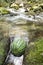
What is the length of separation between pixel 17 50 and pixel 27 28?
11.3ft

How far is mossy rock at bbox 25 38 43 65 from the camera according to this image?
477 cm

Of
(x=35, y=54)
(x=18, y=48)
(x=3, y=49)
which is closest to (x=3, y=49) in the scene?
(x=3, y=49)

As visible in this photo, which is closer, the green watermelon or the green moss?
the green moss

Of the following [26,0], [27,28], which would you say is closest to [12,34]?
[27,28]

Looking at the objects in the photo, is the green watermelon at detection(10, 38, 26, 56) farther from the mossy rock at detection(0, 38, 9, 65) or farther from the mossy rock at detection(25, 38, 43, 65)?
the mossy rock at detection(25, 38, 43, 65)

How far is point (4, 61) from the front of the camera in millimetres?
5297

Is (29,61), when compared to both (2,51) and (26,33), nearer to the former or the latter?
(2,51)

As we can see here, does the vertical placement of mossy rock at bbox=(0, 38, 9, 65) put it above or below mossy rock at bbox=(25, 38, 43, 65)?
below

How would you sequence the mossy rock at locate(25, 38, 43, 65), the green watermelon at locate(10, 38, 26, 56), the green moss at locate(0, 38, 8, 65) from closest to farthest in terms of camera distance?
the mossy rock at locate(25, 38, 43, 65), the green moss at locate(0, 38, 8, 65), the green watermelon at locate(10, 38, 26, 56)

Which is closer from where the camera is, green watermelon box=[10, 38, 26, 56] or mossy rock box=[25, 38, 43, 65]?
mossy rock box=[25, 38, 43, 65]

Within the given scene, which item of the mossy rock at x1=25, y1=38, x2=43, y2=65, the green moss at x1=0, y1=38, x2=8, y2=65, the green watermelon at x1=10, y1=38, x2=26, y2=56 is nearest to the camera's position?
the mossy rock at x1=25, y1=38, x2=43, y2=65

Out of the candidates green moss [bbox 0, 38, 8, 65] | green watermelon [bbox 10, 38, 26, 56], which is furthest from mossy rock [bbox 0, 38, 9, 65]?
green watermelon [bbox 10, 38, 26, 56]

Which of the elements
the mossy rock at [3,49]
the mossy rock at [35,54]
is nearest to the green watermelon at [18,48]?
the mossy rock at [3,49]

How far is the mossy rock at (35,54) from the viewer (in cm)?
477
